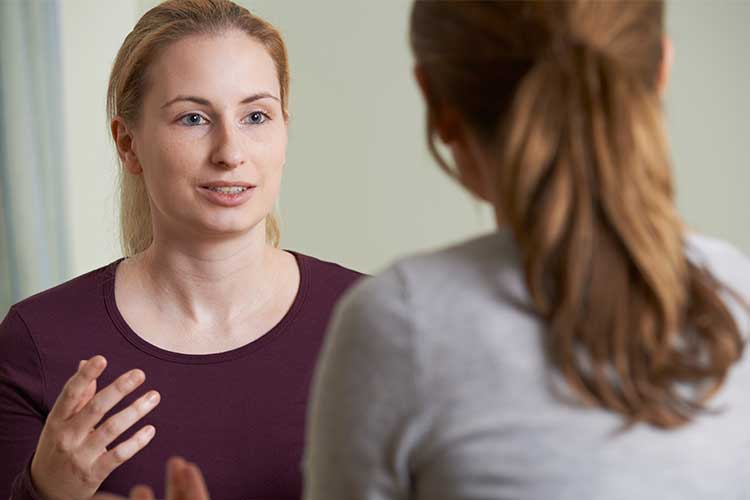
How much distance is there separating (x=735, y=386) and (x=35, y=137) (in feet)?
8.89

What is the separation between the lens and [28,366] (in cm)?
168

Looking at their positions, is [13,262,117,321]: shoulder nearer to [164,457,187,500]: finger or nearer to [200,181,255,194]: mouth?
[200,181,255,194]: mouth

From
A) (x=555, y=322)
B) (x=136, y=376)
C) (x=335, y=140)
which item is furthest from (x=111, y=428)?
(x=335, y=140)

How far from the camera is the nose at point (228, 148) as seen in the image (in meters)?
1.64

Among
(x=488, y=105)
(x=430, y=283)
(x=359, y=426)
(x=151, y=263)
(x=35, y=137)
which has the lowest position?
(x=35, y=137)

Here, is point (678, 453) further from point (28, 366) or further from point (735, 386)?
point (28, 366)

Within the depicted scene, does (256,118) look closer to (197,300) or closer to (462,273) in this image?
(197,300)

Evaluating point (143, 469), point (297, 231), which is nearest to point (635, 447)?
point (143, 469)

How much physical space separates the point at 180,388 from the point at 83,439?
301mm

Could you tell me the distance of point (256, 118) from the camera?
1713 millimetres

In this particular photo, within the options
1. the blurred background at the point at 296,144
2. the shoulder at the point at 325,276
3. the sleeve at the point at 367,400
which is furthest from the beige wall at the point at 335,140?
the sleeve at the point at 367,400

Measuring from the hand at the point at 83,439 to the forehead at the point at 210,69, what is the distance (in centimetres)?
54

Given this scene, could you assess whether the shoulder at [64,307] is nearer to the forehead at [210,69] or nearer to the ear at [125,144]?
the ear at [125,144]

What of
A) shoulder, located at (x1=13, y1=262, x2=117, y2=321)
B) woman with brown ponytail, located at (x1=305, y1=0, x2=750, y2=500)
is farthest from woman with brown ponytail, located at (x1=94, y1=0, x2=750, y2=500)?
shoulder, located at (x1=13, y1=262, x2=117, y2=321)
